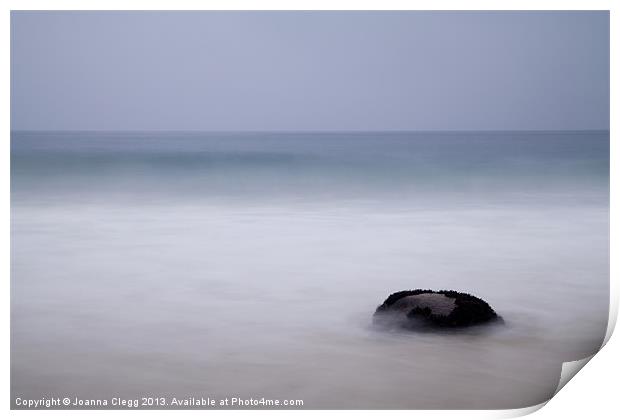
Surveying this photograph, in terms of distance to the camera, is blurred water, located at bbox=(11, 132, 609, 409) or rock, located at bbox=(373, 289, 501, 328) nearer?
blurred water, located at bbox=(11, 132, 609, 409)

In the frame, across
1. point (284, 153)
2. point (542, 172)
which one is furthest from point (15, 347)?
point (284, 153)

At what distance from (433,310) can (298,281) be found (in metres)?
0.78

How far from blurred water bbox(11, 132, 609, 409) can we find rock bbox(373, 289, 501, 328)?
0.06 m

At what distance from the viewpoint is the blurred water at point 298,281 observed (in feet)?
7.72

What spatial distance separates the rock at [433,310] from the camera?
263 centimetres

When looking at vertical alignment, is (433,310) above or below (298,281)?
below

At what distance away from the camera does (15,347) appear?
8.31 ft

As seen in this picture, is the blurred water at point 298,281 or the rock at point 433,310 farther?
the rock at point 433,310

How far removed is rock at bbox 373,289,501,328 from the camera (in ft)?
8.63

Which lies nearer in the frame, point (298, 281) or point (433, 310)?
point (433, 310)

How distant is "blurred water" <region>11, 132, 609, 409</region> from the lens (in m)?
2.35

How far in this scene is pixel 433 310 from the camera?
8.69 feet

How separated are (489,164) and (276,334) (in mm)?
5113

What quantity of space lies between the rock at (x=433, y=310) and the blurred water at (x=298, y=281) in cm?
6
